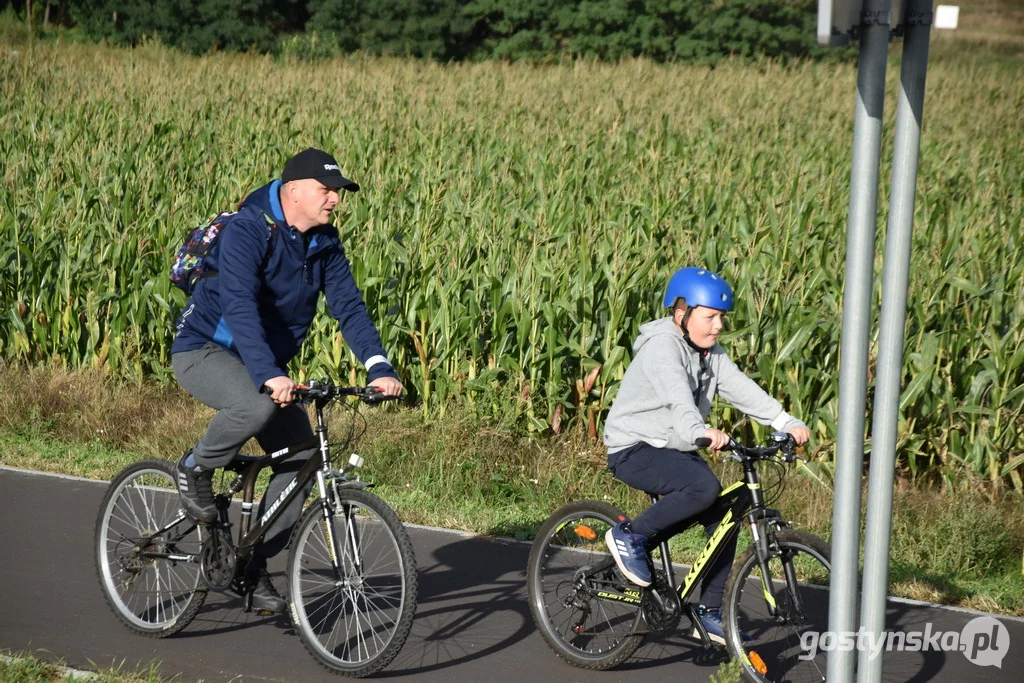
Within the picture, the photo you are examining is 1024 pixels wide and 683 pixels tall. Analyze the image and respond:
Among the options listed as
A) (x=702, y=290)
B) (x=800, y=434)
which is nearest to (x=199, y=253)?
(x=702, y=290)

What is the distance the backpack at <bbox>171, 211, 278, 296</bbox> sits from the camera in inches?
203

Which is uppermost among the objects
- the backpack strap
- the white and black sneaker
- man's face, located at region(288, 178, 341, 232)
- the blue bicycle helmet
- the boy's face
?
man's face, located at region(288, 178, 341, 232)

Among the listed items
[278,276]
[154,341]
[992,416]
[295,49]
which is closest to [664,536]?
[278,276]

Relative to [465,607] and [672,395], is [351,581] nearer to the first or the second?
[465,607]

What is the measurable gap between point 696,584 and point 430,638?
1276 mm

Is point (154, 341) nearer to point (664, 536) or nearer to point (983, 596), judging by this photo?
point (664, 536)

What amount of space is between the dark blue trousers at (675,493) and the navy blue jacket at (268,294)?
114 cm

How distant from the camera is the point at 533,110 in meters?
21.7

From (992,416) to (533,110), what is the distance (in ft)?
49.2

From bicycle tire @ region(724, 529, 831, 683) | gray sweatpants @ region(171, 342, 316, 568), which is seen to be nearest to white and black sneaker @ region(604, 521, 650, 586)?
bicycle tire @ region(724, 529, 831, 683)

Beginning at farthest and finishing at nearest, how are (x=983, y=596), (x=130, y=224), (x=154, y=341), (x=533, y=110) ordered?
(x=533, y=110)
(x=130, y=224)
(x=154, y=341)
(x=983, y=596)

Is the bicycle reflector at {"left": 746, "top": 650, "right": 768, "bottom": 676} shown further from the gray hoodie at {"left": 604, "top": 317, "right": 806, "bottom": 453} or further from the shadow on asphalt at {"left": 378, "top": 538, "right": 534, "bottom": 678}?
the shadow on asphalt at {"left": 378, "top": 538, "right": 534, "bottom": 678}

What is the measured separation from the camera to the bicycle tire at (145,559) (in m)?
5.42

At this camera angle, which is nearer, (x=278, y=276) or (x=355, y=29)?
(x=278, y=276)
